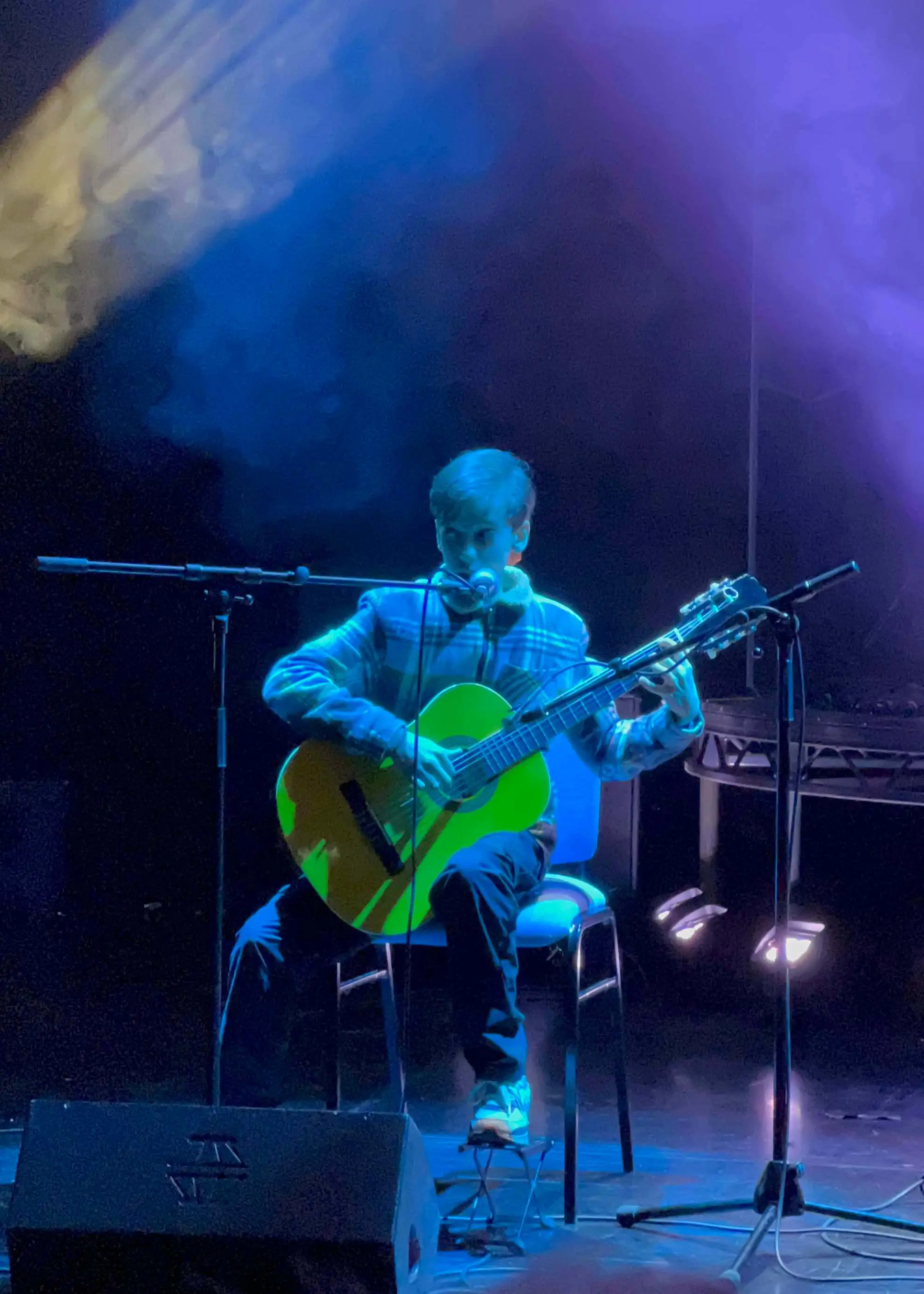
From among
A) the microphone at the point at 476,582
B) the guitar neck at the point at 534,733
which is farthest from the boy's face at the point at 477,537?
the guitar neck at the point at 534,733

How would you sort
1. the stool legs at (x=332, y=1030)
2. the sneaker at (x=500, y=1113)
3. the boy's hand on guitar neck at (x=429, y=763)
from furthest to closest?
1. the stool legs at (x=332, y=1030)
2. the boy's hand on guitar neck at (x=429, y=763)
3. the sneaker at (x=500, y=1113)

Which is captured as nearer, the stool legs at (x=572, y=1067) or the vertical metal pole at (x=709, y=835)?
the stool legs at (x=572, y=1067)

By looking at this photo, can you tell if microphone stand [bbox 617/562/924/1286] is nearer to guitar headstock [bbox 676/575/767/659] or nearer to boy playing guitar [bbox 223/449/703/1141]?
guitar headstock [bbox 676/575/767/659]

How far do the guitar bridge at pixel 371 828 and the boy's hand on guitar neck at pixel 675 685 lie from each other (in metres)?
0.60

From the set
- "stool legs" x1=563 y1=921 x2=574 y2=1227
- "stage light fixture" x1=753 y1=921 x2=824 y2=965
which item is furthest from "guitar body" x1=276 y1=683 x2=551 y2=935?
"stage light fixture" x1=753 y1=921 x2=824 y2=965

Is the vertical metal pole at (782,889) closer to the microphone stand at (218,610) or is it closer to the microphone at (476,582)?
the microphone at (476,582)

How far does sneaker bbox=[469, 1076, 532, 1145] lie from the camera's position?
7.93 ft

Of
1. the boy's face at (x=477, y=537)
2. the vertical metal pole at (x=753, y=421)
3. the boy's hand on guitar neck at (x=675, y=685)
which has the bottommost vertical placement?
the boy's hand on guitar neck at (x=675, y=685)

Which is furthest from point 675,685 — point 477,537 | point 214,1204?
point 214,1204

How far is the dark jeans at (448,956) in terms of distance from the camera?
2.55 m

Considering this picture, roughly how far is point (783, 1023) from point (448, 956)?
67cm

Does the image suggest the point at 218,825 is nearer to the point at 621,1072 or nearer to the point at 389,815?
the point at 389,815

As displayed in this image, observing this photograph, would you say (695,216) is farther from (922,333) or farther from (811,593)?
(811,593)

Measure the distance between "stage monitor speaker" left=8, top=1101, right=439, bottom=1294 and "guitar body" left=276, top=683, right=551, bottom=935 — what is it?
79cm
